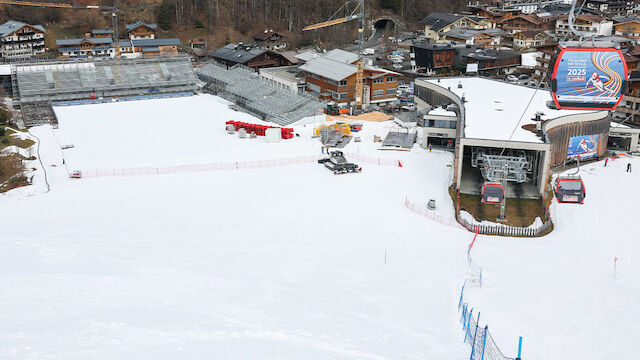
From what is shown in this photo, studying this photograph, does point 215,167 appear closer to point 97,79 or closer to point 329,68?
point 329,68

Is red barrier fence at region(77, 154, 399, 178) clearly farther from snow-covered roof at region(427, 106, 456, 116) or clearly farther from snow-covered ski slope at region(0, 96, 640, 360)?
snow-covered roof at region(427, 106, 456, 116)

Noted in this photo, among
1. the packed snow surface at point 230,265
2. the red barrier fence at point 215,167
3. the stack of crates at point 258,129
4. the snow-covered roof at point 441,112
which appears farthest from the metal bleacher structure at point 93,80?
the snow-covered roof at point 441,112

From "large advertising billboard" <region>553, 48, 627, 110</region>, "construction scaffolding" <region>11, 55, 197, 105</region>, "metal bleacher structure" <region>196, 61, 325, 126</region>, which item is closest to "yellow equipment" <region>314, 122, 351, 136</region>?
"metal bleacher structure" <region>196, 61, 325, 126</region>

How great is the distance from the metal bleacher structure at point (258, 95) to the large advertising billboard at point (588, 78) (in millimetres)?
19435

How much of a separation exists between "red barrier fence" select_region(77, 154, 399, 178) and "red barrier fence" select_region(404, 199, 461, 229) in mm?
5573

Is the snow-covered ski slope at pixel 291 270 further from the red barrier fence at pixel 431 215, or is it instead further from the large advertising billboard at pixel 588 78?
the large advertising billboard at pixel 588 78

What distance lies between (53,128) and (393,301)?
87.9 ft

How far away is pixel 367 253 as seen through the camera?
1819cm

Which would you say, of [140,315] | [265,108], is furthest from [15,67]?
[140,315]

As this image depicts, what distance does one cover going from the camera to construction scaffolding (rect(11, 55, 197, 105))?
4050 centimetres

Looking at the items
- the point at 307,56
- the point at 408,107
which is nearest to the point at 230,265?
the point at 408,107

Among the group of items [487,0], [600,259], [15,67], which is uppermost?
[487,0]

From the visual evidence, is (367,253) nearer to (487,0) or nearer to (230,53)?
(230,53)

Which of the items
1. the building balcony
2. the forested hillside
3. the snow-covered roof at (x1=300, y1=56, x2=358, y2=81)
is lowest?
the building balcony
